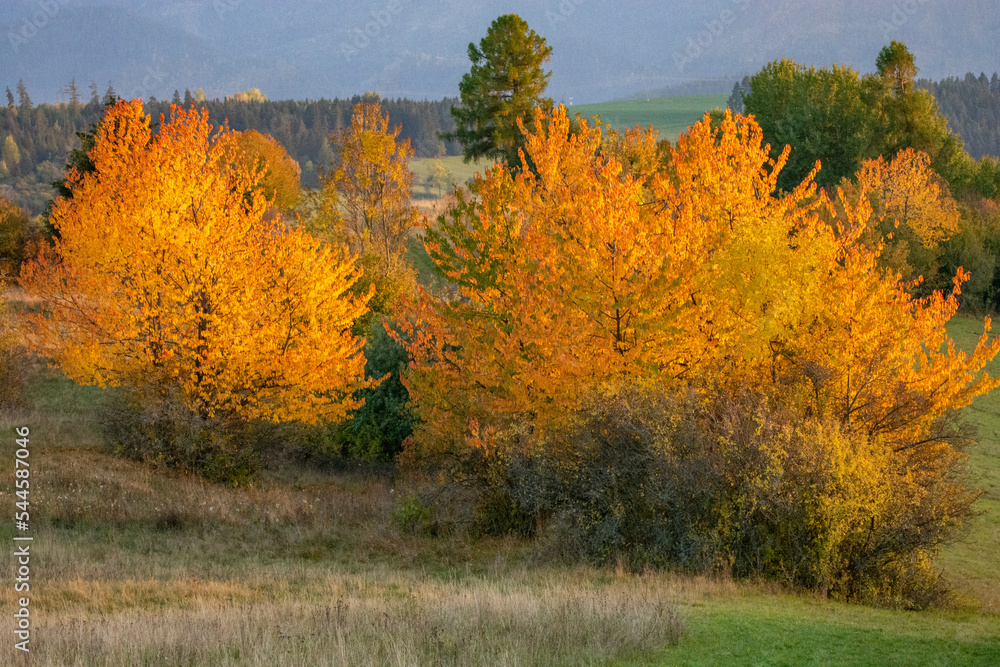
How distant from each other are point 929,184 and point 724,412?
48.8 m

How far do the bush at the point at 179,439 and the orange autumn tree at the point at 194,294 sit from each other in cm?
48

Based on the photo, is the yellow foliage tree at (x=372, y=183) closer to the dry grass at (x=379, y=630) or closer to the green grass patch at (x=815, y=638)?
the dry grass at (x=379, y=630)

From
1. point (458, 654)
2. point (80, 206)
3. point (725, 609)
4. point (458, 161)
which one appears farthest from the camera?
point (458, 161)

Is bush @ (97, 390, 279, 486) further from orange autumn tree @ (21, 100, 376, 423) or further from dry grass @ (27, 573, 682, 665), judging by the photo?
dry grass @ (27, 573, 682, 665)

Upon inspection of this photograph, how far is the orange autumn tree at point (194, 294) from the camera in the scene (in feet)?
73.6

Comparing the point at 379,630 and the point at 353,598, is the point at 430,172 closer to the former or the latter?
the point at 353,598

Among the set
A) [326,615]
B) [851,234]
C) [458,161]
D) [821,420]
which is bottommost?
[326,615]

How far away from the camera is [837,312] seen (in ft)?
58.2

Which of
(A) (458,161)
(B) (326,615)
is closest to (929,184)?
(B) (326,615)

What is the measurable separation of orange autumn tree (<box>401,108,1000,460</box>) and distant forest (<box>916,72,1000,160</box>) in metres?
157

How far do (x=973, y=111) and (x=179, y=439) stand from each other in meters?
183

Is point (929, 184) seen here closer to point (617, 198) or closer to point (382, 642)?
point (617, 198)

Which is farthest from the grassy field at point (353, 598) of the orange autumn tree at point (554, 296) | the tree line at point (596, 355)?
the orange autumn tree at point (554, 296)

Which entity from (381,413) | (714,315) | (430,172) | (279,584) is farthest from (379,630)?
(430,172)
